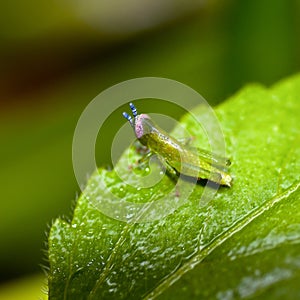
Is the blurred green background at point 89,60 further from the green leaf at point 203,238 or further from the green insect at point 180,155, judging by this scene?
the green leaf at point 203,238

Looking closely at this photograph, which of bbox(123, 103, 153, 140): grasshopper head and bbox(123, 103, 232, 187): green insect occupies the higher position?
bbox(123, 103, 153, 140): grasshopper head

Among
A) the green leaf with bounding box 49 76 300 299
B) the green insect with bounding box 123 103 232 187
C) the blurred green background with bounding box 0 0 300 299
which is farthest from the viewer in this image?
the blurred green background with bounding box 0 0 300 299

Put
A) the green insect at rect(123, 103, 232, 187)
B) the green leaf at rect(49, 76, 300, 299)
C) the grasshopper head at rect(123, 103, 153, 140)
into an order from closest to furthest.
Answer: the green leaf at rect(49, 76, 300, 299), the green insect at rect(123, 103, 232, 187), the grasshopper head at rect(123, 103, 153, 140)

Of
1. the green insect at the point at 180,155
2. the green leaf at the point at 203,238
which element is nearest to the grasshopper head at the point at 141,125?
the green insect at the point at 180,155

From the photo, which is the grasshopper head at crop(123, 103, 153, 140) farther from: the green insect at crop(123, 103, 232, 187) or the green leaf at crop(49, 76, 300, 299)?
the green leaf at crop(49, 76, 300, 299)

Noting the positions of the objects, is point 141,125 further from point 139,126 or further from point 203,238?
point 203,238

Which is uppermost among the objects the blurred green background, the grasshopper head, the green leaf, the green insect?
the blurred green background

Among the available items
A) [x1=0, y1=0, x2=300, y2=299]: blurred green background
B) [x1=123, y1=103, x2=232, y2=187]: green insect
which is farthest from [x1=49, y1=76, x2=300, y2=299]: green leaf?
[x1=0, y1=0, x2=300, y2=299]: blurred green background
